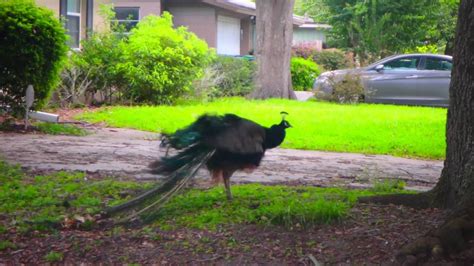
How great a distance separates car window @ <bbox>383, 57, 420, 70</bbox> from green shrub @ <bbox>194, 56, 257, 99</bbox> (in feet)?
14.4

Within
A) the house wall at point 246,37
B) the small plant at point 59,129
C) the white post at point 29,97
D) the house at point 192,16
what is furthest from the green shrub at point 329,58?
the white post at point 29,97

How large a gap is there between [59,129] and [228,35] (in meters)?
20.4

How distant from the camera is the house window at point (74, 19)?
2091 cm

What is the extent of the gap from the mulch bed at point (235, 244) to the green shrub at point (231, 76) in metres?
14.0

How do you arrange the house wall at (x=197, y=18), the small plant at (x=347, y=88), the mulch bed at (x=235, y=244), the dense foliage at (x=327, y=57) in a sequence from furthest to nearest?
1. the dense foliage at (x=327, y=57)
2. the house wall at (x=197, y=18)
3. the small plant at (x=347, y=88)
4. the mulch bed at (x=235, y=244)

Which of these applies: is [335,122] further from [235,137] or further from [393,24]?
[393,24]

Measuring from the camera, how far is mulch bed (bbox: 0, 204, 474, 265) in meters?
5.80

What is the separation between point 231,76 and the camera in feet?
75.4

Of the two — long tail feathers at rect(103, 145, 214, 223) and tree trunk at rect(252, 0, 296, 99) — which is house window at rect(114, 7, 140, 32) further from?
long tail feathers at rect(103, 145, 214, 223)

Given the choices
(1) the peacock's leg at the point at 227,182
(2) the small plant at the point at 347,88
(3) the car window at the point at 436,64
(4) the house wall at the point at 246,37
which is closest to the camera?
(1) the peacock's leg at the point at 227,182

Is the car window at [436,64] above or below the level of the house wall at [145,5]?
below

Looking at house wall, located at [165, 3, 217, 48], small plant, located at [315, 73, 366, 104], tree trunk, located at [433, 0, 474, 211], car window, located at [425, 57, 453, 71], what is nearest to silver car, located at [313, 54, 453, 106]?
car window, located at [425, 57, 453, 71]

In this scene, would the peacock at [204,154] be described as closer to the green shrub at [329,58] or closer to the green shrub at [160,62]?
the green shrub at [160,62]

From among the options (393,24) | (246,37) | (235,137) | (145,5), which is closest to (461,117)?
(235,137)
